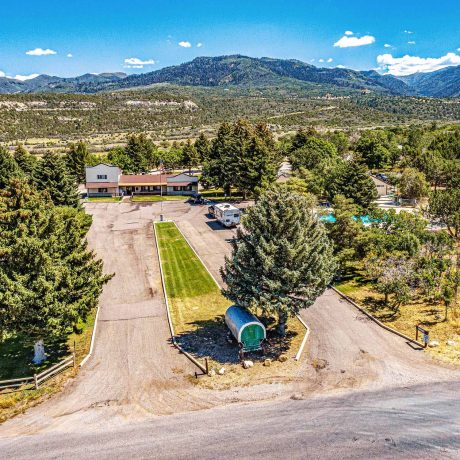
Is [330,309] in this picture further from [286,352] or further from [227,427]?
[227,427]

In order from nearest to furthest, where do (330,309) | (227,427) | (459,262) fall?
1. (227,427)
2. (330,309)
3. (459,262)

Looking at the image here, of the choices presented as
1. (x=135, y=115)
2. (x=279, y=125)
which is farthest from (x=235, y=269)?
(x=135, y=115)

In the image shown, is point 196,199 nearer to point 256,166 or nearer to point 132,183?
point 256,166

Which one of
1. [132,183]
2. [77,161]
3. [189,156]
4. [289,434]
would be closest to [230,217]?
[132,183]

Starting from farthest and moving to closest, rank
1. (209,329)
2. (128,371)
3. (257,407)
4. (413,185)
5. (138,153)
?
1. (138,153)
2. (413,185)
3. (209,329)
4. (128,371)
5. (257,407)

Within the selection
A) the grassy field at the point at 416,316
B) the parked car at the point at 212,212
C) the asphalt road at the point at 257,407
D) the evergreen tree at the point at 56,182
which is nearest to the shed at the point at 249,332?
the asphalt road at the point at 257,407

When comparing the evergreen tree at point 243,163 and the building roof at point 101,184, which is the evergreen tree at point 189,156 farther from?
the building roof at point 101,184
